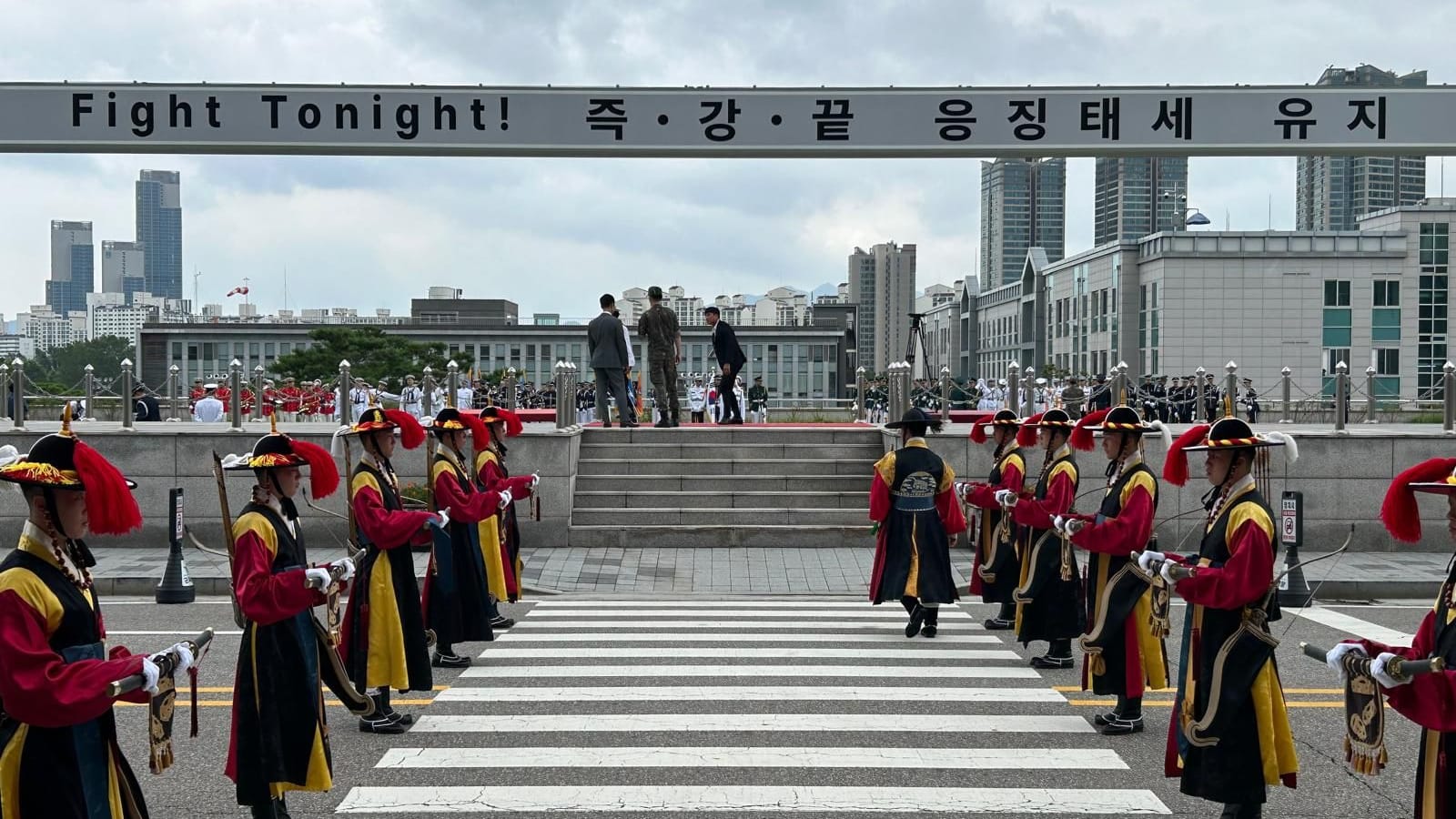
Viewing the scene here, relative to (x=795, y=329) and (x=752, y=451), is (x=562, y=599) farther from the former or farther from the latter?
(x=795, y=329)

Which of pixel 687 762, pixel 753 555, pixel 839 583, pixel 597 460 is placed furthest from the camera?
pixel 597 460

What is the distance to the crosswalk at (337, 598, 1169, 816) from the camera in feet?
20.7

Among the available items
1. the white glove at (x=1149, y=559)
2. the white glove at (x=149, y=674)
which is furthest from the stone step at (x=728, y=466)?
the white glove at (x=149, y=674)

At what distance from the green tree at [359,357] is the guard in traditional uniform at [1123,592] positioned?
60322 millimetres

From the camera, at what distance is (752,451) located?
744 inches

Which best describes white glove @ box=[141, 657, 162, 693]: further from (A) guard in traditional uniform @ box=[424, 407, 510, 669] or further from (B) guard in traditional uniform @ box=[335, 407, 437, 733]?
(A) guard in traditional uniform @ box=[424, 407, 510, 669]

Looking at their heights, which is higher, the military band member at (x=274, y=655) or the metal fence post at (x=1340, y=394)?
the metal fence post at (x=1340, y=394)

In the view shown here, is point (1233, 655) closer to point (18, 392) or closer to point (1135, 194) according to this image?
point (18, 392)

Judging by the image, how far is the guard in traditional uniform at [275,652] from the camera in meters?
5.61

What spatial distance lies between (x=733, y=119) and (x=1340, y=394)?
10.2 m

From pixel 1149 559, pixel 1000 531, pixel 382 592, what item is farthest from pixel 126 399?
pixel 1149 559

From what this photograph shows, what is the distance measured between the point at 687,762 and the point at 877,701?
6.32 ft

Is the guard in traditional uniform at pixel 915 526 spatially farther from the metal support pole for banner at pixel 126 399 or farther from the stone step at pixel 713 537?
the metal support pole for banner at pixel 126 399

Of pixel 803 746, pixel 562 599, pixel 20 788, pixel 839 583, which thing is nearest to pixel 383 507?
pixel 803 746
